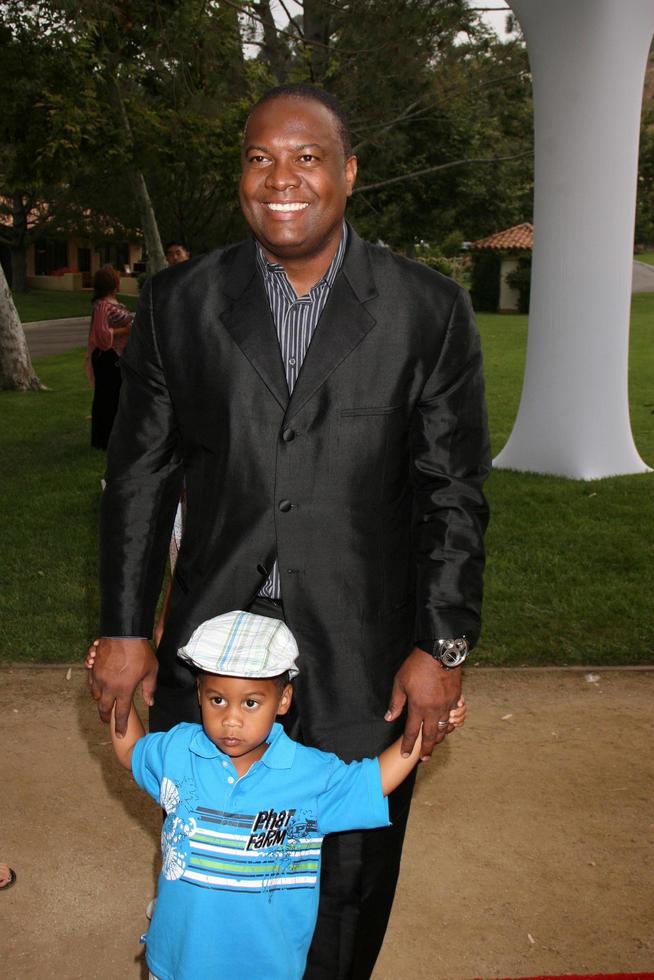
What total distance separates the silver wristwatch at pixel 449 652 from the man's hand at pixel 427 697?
15mm

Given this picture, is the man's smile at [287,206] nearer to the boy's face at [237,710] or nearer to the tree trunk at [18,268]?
the boy's face at [237,710]

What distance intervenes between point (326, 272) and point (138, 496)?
665 millimetres

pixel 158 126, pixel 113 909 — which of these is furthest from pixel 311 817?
pixel 158 126

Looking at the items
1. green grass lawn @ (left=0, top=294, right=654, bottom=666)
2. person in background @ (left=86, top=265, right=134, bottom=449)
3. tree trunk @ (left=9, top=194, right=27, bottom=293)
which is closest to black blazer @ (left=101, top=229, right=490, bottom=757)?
green grass lawn @ (left=0, top=294, right=654, bottom=666)

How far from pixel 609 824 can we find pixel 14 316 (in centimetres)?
1600

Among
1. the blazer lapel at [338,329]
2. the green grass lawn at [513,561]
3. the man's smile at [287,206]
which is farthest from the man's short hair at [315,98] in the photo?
the green grass lawn at [513,561]

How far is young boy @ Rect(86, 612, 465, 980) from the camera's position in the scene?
236cm

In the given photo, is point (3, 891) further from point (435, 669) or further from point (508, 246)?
point (508, 246)

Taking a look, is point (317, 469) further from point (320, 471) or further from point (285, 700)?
point (285, 700)

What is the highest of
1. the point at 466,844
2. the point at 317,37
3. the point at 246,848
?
the point at 317,37

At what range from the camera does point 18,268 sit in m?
55.7

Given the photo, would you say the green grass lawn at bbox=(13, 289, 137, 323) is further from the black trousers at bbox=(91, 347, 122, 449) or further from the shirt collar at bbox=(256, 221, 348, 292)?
the shirt collar at bbox=(256, 221, 348, 292)

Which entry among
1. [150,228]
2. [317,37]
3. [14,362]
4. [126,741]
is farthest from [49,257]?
[126,741]

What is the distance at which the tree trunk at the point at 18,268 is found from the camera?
54719mm
